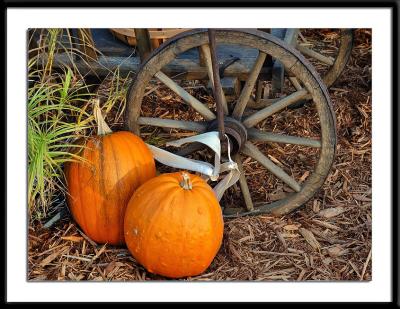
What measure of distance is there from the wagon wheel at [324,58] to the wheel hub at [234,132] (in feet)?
1.97

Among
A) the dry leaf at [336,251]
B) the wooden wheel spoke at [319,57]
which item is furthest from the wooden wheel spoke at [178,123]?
the wooden wheel spoke at [319,57]

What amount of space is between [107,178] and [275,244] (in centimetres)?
73

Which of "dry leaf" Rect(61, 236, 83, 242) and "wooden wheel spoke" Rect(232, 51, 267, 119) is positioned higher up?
"wooden wheel spoke" Rect(232, 51, 267, 119)

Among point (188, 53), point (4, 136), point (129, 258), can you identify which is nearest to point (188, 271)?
point (129, 258)

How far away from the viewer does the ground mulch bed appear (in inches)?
115

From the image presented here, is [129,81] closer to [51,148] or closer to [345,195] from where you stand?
[51,148]

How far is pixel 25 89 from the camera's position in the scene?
9.26 feet

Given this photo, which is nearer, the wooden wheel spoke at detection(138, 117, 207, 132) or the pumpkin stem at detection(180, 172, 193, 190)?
the pumpkin stem at detection(180, 172, 193, 190)

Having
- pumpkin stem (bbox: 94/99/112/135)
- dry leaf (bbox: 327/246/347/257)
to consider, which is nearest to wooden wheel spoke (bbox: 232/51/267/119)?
pumpkin stem (bbox: 94/99/112/135)

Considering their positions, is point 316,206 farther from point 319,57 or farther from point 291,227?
point 319,57

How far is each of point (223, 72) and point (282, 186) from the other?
1.88ft

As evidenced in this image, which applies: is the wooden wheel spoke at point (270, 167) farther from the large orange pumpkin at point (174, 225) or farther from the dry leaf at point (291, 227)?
the large orange pumpkin at point (174, 225)

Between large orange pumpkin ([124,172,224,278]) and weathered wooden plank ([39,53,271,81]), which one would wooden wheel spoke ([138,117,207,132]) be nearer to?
weathered wooden plank ([39,53,271,81])

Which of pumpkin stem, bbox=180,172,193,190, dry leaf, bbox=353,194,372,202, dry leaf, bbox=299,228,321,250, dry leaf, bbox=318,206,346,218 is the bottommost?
dry leaf, bbox=299,228,321,250
